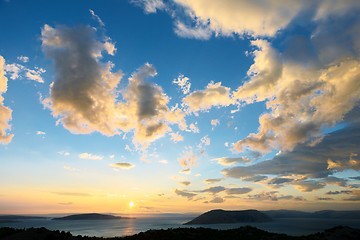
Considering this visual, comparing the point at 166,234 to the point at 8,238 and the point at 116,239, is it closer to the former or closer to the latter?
the point at 116,239

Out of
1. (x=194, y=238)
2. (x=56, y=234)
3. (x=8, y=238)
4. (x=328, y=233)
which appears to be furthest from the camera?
(x=328, y=233)

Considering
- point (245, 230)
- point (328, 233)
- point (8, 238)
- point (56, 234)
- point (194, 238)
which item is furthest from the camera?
point (245, 230)

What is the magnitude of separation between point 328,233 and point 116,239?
46442 mm

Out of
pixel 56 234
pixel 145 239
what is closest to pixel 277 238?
A: pixel 145 239

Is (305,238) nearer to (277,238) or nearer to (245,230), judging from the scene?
(277,238)

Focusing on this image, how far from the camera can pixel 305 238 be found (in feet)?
176

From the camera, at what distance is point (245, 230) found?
60969mm

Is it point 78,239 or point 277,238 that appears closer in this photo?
point 78,239

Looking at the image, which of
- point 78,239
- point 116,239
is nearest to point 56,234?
point 78,239

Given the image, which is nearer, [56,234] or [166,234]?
[56,234]

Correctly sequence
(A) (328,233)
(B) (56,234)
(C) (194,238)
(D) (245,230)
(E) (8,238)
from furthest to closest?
(D) (245,230), (A) (328,233), (C) (194,238), (B) (56,234), (E) (8,238)

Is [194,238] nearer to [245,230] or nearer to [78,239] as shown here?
[245,230]

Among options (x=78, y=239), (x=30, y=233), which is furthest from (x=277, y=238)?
(x=30, y=233)

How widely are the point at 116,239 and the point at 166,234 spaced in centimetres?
1178
